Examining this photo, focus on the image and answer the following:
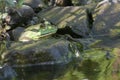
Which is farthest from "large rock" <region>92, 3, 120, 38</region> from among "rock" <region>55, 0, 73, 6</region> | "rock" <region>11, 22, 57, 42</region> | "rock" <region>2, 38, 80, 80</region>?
"rock" <region>2, 38, 80, 80</region>

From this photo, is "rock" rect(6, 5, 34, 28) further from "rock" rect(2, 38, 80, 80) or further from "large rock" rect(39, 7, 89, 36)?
"rock" rect(2, 38, 80, 80)

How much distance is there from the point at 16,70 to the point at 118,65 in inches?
81.9

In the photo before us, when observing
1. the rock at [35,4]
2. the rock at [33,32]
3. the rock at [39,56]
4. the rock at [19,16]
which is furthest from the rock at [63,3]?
the rock at [39,56]

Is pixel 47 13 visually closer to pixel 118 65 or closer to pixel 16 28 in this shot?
pixel 16 28

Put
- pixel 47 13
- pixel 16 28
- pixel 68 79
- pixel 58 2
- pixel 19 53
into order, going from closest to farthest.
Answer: pixel 68 79
pixel 19 53
pixel 16 28
pixel 47 13
pixel 58 2

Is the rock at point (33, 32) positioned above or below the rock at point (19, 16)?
below

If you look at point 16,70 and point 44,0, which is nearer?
point 16,70

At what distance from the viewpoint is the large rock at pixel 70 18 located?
35.5 feet

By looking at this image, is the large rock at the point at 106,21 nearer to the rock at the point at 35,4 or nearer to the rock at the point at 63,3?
the rock at the point at 63,3

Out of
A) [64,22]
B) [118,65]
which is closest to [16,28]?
[64,22]

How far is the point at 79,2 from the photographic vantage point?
1322cm

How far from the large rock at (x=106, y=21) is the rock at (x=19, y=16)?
1943 millimetres

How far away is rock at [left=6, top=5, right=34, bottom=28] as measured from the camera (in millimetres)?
10938

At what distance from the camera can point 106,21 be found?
Result: 11266 millimetres
